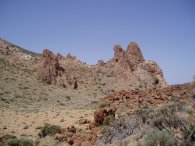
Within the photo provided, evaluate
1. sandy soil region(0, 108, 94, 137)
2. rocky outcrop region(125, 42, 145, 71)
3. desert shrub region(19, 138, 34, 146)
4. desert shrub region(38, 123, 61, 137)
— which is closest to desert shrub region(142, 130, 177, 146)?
desert shrub region(19, 138, 34, 146)

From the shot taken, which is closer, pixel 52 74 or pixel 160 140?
pixel 160 140

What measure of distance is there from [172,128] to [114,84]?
34.8 meters

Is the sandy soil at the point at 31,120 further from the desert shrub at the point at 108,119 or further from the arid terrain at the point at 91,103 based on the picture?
the desert shrub at the point at 108,119

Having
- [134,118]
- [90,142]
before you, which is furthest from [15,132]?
[134,118]

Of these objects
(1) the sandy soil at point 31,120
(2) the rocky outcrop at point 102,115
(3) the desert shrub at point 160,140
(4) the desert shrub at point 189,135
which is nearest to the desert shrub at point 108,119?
(2) the rocky outcrop at point 102,115

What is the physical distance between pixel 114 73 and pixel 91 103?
15379 millimetres

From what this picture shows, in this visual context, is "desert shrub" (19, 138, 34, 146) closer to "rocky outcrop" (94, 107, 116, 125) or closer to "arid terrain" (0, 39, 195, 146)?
"arid terrain" (0, 39, 195, 146)

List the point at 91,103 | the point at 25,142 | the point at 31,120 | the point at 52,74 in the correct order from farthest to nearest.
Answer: the point at 52,74, the point at 91,103, the point at 31,120, the point at 25,142

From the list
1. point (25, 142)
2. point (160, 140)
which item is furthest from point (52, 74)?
point (160, 140)

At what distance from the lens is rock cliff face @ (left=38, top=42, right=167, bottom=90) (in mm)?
46781

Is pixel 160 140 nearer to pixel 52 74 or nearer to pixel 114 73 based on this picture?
pixel 52 74

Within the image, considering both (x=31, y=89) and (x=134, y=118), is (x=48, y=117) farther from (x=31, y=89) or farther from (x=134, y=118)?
(x=31, y=89)

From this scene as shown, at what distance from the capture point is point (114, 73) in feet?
167

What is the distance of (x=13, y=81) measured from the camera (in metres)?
43.0
